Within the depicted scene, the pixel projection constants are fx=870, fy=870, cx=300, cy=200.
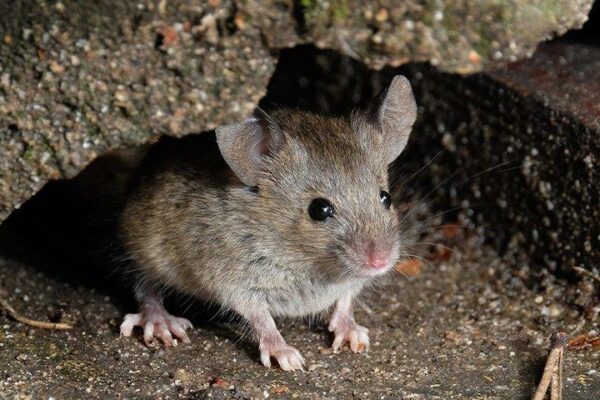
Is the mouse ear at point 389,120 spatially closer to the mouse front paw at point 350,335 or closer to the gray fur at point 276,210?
the gray fur at point 276,210

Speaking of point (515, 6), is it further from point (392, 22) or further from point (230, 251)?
point (230, 251)

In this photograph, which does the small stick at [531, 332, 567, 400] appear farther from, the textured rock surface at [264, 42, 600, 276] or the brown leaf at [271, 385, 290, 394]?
the brown leaf at [271, 385, 290, 394]

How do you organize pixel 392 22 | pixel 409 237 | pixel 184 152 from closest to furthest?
pixel 392 22 → pixel 184 152 → pixel 409 237

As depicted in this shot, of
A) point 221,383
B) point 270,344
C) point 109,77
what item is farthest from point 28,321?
point 109,77

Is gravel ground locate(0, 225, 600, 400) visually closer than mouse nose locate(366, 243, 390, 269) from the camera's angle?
Yes

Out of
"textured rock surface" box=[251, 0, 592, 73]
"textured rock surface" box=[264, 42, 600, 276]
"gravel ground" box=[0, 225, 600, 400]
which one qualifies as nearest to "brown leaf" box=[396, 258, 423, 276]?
"gravel ground" box=[0, 225, 600, 400]

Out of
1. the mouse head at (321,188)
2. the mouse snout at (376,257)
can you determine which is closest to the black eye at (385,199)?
the mouse head at (321,188)

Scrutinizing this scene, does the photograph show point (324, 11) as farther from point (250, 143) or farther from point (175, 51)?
point (250, 143)

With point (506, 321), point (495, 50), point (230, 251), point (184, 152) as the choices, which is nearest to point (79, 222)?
point (184, 152)
